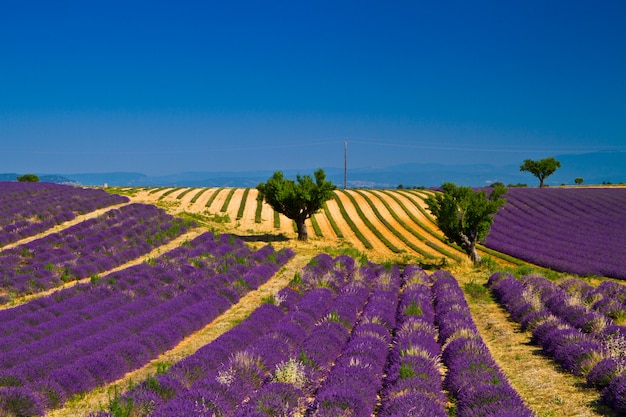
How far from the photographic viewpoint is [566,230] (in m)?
38.5

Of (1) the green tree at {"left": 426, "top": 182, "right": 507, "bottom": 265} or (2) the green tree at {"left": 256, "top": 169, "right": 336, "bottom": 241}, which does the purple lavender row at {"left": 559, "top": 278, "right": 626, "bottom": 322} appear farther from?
(2) the green tree at {"left": 256, "top": 169, "right": 336, "bottom": 241}

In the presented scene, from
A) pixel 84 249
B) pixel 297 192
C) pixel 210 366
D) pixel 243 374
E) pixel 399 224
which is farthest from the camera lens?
pixel 399 224

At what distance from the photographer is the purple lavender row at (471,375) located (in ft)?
23.4

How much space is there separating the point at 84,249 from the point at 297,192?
47.5 feet

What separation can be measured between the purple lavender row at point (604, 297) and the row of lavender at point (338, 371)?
4.60m

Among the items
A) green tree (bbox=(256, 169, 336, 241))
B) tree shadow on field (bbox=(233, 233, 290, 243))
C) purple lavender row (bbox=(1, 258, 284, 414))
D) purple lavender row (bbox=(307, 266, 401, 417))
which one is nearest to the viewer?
purple lavender row (bbox=(307, 266, 401, 417))

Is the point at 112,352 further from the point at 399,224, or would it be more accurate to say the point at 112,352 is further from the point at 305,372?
the point at 399,224

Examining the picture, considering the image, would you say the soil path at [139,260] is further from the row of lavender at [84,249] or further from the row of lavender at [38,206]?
the row of lavender at [38,206]

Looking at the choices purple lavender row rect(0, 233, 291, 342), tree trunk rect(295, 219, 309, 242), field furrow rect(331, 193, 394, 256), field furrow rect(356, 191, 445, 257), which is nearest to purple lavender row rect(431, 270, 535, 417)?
purple lavender row rect(0, 233, 291, 342)

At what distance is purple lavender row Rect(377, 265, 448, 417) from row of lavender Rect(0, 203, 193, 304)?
1543 centimetres

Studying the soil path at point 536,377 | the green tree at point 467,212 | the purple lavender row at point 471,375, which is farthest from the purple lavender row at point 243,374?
the green tree at point 467,212

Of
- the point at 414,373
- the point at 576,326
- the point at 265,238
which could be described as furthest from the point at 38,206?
the point at 576,326

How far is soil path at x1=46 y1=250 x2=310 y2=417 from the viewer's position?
9.12 metres

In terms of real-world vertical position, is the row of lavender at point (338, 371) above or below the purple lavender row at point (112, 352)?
above
